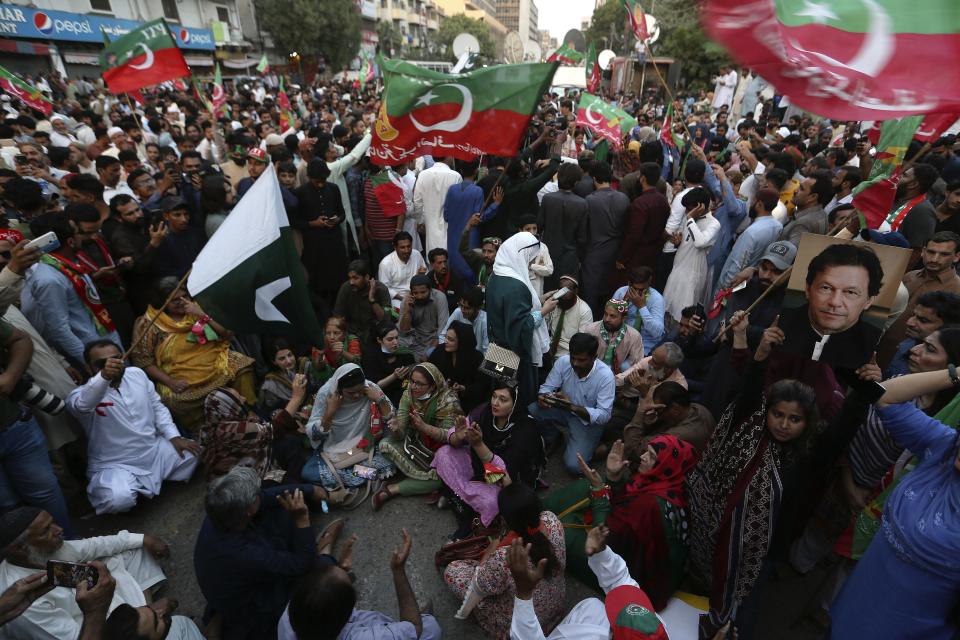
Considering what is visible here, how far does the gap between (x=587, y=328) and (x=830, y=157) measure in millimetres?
6030

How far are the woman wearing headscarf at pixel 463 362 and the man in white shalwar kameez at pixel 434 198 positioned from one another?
6.33 feet

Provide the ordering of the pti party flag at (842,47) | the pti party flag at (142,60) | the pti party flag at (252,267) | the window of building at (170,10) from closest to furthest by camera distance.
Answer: the pti party flag at (842,47) < the pti party flag at (252,267) < the pti party flag at (142,60) < the window of building at (170,10)

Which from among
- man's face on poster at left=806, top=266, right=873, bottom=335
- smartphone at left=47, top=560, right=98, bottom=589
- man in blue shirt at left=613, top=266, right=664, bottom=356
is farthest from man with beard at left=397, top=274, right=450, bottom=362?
man's face on poster at left=806, top=266, right=873, bottom=335

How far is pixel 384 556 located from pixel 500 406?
1.36m

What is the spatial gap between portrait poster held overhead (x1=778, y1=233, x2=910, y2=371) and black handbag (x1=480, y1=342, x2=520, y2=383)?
2.11m

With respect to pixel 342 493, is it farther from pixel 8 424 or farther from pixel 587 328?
pixel 587 328

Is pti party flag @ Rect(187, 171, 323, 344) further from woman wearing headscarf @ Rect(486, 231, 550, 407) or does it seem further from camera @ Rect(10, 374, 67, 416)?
woman wearing headscarf @ Rect(486, 231, 550, 407)

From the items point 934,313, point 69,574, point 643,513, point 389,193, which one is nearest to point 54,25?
point 389,193

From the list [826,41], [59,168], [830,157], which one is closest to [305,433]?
[826,41]

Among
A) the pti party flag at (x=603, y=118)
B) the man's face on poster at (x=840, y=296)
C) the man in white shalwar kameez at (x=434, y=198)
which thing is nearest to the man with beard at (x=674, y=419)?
the man's face on poster at (x=840, y=296)

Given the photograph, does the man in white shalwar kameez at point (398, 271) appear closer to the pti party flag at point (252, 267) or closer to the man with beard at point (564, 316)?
the man with beard at point (564, 316)

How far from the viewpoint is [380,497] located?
4.01 m

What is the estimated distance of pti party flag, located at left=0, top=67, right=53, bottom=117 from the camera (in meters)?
8.30

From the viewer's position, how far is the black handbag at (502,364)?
418cm
